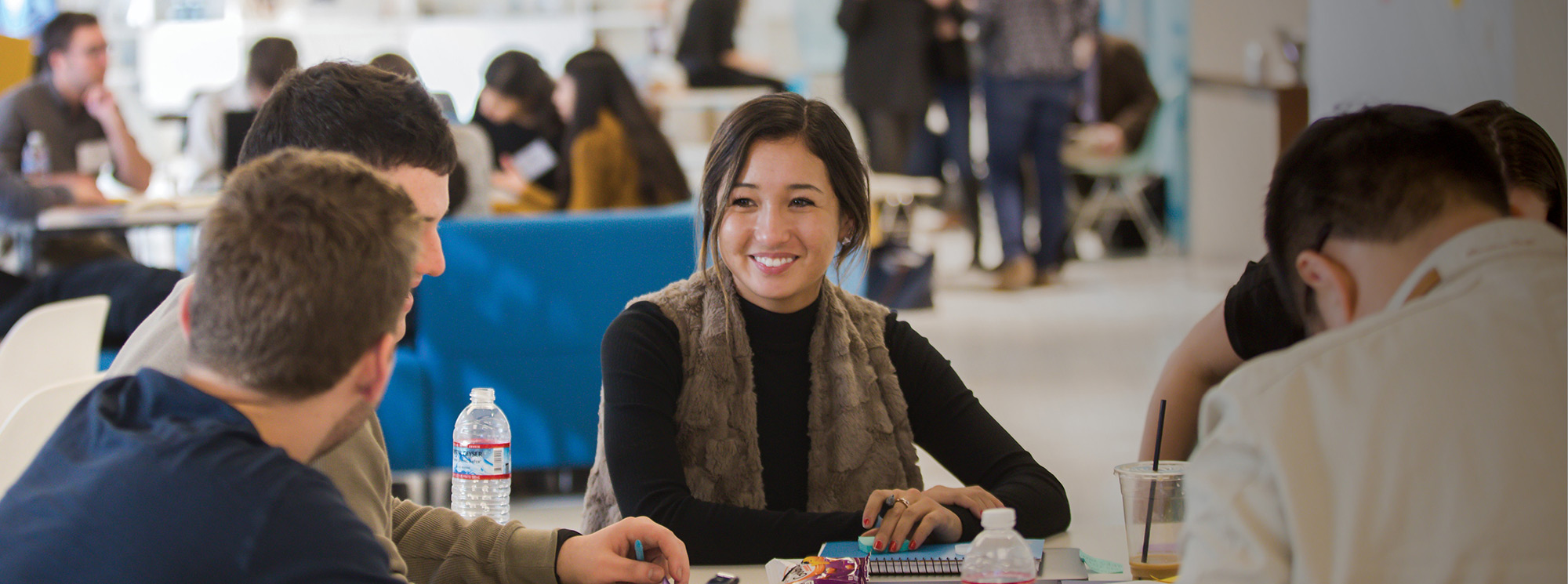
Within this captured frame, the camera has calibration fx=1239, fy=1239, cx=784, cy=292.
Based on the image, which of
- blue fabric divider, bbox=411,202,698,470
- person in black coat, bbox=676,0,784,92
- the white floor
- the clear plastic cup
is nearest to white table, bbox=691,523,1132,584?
the clear plastic cup

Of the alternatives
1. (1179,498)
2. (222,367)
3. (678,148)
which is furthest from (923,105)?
(222,367)

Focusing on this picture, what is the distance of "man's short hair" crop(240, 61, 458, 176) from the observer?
1.31 m

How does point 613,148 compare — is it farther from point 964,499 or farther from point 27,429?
point 964,499

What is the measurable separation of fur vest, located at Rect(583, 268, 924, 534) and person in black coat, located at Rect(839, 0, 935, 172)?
4843mm

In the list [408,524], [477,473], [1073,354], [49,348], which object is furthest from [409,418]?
[1073,354]

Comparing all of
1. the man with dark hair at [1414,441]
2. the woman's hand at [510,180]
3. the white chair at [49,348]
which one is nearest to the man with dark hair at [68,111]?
the woman's hand at [510,180]

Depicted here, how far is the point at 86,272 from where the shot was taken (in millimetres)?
3525

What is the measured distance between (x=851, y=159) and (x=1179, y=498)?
0.72m

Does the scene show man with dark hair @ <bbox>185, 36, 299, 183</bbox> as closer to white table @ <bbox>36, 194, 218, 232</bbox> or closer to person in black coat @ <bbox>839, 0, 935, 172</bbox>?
white table @ <bbox>36, 194, 218, 232</bbox>

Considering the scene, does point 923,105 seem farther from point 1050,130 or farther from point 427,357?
point 427,357

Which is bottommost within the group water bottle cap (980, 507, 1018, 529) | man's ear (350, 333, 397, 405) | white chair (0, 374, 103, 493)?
white chair (0, 374, 103, 493)

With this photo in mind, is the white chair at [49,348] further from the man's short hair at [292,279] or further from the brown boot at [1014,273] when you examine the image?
the brown boot at [1014,273]

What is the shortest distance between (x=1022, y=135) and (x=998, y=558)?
5.33 metres

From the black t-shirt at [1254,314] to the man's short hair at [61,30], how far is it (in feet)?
15.7
